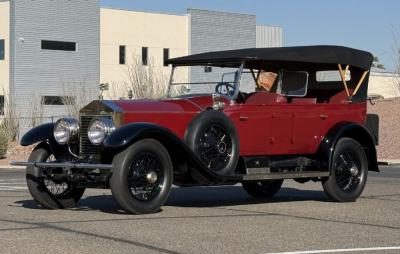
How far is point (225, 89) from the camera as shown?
40.3ft

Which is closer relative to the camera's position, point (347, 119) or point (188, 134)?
point (188, 134)

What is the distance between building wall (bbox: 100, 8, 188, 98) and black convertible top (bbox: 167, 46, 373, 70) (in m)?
36.8

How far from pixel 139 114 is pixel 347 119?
12.9 feet

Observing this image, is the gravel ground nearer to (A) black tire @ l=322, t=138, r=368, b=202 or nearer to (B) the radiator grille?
(A) black tire @ l=322, t=138, r=368, b=202

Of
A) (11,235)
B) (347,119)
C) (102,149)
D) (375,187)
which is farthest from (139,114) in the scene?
(375,187)

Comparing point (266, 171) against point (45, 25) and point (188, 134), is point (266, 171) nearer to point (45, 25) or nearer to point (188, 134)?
point (188, 134)

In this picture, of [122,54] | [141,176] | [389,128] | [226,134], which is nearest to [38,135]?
[141,176]

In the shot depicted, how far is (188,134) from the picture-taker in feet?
36.9

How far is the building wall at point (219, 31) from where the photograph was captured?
5531cm

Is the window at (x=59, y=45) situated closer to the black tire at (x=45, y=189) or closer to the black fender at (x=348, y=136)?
the black fender at (x=348, y=136)

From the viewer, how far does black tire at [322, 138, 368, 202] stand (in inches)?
502

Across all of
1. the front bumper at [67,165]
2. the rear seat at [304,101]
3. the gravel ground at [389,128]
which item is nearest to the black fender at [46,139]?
the front bumper at [67,165]

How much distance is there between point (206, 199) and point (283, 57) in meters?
2.73

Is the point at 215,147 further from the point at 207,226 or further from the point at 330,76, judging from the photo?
the point at 330,76
